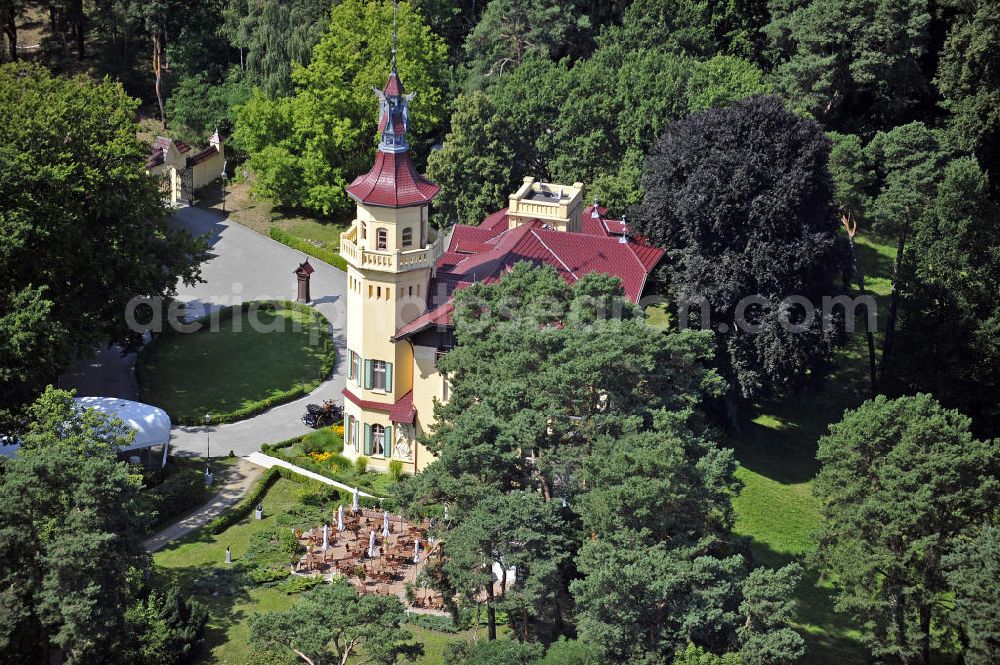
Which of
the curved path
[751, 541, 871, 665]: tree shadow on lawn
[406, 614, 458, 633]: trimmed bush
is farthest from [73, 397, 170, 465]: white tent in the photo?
[751, 541, 871, 665]: tree shadow on lawn

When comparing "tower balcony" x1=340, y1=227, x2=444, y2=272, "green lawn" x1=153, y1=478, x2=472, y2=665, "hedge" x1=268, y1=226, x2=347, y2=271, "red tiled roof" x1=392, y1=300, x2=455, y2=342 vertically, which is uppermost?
"tower balcony" x1=340, y1=227, x2=444, y2=272

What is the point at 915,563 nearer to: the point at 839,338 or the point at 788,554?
the point at 788,554

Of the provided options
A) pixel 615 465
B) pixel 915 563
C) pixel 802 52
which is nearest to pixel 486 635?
pixel 615 465

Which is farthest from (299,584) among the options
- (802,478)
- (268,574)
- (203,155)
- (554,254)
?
(203,155)

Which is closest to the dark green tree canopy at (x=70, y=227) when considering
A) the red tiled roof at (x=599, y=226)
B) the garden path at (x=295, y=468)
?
the garden path at (x=295, y=468)

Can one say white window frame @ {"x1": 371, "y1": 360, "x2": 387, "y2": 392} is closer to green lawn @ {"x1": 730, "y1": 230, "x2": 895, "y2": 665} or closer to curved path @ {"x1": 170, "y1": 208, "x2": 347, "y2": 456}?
curved path @ {"x1": 170, "y1": 208, "x2": 347, "y2": 456}

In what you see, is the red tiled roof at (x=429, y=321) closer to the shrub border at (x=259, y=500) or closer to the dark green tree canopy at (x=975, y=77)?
the shrub border at (x=259, y=500)
